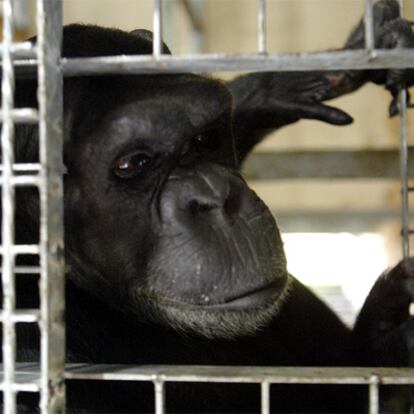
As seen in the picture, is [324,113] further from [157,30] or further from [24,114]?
[24,114]

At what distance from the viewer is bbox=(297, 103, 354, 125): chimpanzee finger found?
2176 millimetres

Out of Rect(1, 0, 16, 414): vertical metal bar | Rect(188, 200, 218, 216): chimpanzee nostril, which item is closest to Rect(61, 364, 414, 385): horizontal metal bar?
Rect(1, 0, 16, 414): vertical metal bar

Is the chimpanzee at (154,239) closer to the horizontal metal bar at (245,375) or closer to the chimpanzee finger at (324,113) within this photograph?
the horizontal metal bar at (245,375)

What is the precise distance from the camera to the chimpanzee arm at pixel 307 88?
2086 mm

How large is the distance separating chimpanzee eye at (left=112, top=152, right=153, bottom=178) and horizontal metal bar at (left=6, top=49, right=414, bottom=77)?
436mm

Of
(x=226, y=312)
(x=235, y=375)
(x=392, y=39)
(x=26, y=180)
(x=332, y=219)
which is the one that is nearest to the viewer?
(x=26, y=180)

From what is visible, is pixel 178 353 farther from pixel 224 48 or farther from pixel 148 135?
Result: pixel 224 48

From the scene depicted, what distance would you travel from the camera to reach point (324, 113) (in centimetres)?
227

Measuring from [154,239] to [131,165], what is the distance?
0.17 meters

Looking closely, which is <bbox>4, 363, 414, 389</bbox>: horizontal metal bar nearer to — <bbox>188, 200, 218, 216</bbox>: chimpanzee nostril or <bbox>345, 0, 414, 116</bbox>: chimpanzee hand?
<bbox>188, 200, 218, 216</bbox>: chimpanzee nostril

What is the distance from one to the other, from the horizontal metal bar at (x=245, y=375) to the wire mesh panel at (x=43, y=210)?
0.28 ft

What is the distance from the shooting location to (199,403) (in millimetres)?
1796

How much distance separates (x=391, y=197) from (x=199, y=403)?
527cm

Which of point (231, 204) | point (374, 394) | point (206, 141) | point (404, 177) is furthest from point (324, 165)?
point (374, 394)
